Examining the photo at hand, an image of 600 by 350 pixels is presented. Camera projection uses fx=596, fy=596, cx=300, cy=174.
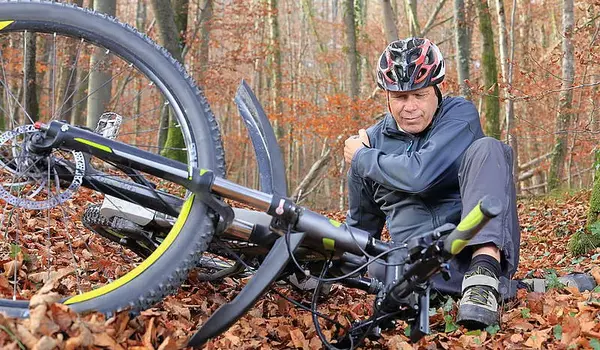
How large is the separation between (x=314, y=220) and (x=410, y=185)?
73 centimetres

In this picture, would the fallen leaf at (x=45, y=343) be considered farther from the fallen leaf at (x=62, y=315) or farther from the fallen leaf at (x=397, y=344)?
the fallen leaf at (x=397, y=344)

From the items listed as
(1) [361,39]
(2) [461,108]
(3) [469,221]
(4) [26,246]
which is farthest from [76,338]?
(1) [361,39]

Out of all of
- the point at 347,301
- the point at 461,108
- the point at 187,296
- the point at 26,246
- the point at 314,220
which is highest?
the point at 461,108

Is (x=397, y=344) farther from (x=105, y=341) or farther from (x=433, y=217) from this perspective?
(x=105, y=341)

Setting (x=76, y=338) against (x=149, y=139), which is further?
(x=149, y=139)

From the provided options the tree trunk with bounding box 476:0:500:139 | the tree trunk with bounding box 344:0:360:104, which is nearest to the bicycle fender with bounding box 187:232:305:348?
the tree trunk with bounding box 476:0:500:139

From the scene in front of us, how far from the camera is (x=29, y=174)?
89.0 inches

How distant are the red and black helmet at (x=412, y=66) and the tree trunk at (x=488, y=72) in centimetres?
683

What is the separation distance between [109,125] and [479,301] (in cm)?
170

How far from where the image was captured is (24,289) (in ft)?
8.03

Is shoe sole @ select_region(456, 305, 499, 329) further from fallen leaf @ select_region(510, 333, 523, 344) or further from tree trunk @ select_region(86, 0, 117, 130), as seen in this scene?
tree trunk @ select_region(86, 0, 117, 130)

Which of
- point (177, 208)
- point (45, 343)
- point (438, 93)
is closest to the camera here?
point (45, 343)

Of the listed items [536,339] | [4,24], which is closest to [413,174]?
[536,339]

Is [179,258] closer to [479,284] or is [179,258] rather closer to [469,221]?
[469,221]
